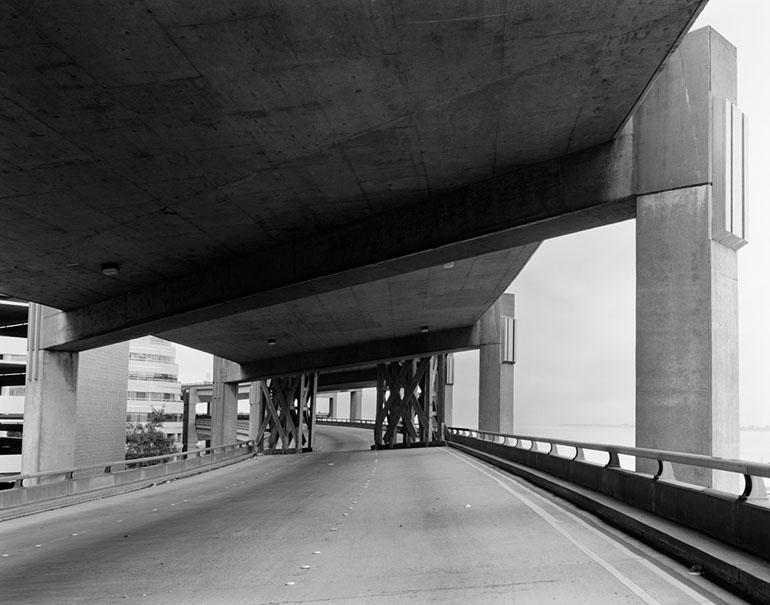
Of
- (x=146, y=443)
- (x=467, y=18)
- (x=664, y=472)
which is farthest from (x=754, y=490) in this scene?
(x=146, y=443)

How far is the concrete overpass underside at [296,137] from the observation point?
373 inches

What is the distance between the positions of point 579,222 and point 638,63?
5.06m

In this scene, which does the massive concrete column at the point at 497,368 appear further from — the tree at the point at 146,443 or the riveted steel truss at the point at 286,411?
the tree at the point at 146,443

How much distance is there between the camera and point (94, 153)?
12.4 m

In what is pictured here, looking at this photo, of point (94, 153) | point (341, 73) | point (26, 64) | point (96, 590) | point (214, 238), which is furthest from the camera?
point (214, 238)

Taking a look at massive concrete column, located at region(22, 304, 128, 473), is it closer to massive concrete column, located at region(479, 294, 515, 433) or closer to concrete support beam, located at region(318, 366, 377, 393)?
massive concrete column, located at region(479, 294, 515, 433)

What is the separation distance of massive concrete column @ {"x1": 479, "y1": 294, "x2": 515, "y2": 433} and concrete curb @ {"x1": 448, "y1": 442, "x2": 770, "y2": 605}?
27.4 metres

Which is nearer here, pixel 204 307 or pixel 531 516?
pixel 531 516

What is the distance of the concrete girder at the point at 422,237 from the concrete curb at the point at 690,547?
17.7 ft

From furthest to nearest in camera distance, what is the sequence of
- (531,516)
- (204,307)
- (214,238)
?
(204,307) → (214,238) → (531,516)

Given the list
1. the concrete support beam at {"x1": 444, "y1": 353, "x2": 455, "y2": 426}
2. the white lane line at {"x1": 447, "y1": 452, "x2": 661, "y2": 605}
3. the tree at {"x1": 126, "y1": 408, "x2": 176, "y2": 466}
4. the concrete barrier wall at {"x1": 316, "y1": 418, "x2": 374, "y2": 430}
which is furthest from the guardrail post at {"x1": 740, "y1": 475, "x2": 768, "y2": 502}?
the concrete barrier wall at {"x1": 316, "y1": 418, "x2": 374, "y2": 430}

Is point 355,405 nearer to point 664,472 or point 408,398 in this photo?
point 408,398

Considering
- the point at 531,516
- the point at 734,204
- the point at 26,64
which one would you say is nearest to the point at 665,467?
the point at 531,516

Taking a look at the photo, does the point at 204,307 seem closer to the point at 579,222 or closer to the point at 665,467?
the point at 579,222
